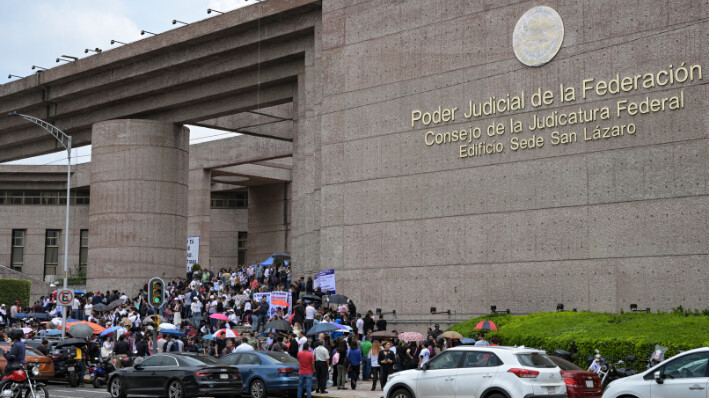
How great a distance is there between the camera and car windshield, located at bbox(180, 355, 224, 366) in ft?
68.9

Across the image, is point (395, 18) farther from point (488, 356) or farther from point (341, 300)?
point (488, 356)

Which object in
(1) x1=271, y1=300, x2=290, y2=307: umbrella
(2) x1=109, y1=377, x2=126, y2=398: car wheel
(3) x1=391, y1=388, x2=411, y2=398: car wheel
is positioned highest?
(1) x1=271, y1=300, x2=290, y2=307: umbrella

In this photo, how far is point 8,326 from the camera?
4122 centimetres

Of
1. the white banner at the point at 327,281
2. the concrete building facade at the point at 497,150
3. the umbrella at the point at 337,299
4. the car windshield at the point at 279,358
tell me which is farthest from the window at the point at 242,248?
the car windshield at the point at 279,358

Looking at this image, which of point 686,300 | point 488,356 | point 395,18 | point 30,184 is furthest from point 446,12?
point 30,184

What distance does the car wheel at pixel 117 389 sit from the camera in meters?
22.0

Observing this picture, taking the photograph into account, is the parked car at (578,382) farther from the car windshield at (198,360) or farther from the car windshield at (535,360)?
the car windshield at (198,360)

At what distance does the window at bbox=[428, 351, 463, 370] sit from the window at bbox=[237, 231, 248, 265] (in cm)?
5757

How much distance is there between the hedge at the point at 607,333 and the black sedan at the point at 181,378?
28.7 feet

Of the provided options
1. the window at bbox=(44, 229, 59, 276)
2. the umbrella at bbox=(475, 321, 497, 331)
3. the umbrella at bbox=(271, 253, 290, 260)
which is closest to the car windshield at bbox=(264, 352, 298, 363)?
the umbrella at bbox=(475, 321, 497, 331)

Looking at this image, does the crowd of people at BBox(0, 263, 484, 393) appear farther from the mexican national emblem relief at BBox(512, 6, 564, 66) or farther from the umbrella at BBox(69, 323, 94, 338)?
the mexican national emblem relief at BBox(512, 6, 564, 66)

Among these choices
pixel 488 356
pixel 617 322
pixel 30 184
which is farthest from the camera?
pixel 30 184

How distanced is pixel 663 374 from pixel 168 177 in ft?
125

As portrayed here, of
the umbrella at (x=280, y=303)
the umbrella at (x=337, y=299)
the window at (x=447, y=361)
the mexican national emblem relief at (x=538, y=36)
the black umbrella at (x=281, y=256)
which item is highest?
the mexican national emblem relief at (x=538, y=36)
